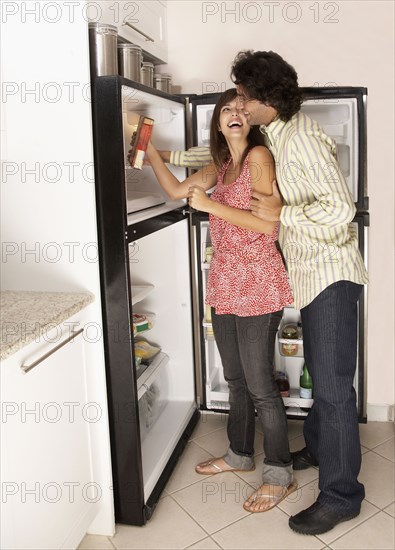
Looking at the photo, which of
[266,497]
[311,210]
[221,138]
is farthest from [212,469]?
[221,138]

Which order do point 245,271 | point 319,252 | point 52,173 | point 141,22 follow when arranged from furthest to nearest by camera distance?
point 141,22 < point 245,271 < point 319,252 < point 52,173

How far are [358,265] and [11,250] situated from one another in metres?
1.03

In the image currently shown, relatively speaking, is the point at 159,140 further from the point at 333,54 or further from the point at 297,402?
the point at 297,402

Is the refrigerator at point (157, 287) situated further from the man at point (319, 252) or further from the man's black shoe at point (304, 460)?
the man at point (319, 252)

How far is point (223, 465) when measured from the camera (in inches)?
86.0

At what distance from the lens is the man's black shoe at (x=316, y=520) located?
1.83 m

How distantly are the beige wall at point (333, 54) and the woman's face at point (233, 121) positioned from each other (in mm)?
653

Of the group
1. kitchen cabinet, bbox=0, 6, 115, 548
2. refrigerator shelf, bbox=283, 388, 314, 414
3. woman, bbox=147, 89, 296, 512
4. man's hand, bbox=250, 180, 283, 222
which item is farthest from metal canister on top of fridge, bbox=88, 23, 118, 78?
refrigerator shelf, bbox=283, 388, 314, 414

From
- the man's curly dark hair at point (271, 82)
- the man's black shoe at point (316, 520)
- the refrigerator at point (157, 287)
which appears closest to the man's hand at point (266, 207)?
the man's curly dark hair at point (271, 82)

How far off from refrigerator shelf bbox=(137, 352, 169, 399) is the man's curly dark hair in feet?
3.36

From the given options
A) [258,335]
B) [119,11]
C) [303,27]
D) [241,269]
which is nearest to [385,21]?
[303,27]

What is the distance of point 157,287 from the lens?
7.68 ft

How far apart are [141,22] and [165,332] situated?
1.20 metres

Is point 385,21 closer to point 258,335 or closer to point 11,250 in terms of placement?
point 258,335
